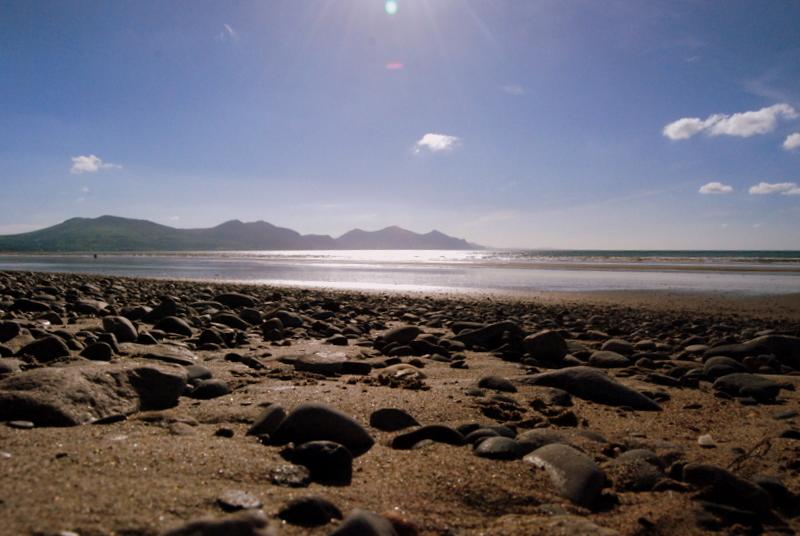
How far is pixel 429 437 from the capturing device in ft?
8.76

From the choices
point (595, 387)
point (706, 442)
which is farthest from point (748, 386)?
point (706, 442)

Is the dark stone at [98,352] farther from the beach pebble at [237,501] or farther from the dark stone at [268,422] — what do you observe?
the beach pebble at [237,501]

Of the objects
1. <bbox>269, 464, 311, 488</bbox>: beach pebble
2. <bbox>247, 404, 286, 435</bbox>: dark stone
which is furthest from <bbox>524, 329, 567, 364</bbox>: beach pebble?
<bbox>269, 464, 311, 488</bbox>: beach pebble

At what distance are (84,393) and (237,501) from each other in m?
1.48

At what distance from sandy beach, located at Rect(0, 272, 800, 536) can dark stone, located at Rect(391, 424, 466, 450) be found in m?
0.01

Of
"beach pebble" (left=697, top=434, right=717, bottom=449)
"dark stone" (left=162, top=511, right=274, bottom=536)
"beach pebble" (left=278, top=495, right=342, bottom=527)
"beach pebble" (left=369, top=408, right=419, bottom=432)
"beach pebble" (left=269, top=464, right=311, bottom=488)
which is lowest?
"beach pebble" (left=697, top=434, right=717, bottom=449)

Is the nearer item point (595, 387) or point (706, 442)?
point (706, 442)

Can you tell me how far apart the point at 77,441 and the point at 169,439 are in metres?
0.39

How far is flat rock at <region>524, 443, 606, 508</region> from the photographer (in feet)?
6.98

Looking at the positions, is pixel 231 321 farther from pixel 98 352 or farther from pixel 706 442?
pixel 706 442

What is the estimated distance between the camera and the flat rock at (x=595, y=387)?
3.75m

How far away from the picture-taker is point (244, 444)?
2443 mm

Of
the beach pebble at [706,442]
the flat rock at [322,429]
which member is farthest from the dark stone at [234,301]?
the beach pebble at [706,442]

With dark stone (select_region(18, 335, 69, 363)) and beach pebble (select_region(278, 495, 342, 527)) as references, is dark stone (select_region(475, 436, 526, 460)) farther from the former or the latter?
dark stone (select_region(18, 335, 69, 363))
